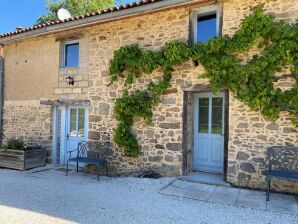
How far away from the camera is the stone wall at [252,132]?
5262mm

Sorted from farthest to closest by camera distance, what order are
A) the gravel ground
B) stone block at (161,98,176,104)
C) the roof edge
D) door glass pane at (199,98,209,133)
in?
door glass pane at (199,98,209,133) < stone block at (161,98,176,104) < the roof edge < the gravel ground

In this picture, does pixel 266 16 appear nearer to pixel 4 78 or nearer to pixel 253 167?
pixel 253 167

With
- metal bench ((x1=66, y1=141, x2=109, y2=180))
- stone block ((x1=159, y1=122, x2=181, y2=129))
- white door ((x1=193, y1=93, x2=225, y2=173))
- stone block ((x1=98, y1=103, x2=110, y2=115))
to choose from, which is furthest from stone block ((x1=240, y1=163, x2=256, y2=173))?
stone block ((x1=98, y1=103, x2=110, y2=115))

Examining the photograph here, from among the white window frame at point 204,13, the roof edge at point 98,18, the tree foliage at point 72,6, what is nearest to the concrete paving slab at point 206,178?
the white window frame at point 204,13

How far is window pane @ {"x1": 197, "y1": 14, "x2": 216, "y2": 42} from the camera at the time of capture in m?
6.30

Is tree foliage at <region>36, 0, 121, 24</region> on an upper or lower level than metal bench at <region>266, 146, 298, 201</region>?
upper

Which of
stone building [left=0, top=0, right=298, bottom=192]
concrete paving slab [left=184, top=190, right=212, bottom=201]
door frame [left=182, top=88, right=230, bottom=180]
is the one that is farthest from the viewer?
door frame [left=182, top=88, right=230, bottom=180]

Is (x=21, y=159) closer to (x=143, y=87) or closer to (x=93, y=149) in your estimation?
(x=93, y=149)

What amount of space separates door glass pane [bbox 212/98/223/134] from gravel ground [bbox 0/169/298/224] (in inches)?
68.5

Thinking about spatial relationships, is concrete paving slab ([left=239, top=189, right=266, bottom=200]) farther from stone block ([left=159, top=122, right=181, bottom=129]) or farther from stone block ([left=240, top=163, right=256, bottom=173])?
stone block ([left=159, top=122, right=181, bottom=129])

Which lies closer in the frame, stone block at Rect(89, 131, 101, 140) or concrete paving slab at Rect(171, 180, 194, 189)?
concrete paving slab at Rect(171, 180, 194, 189)

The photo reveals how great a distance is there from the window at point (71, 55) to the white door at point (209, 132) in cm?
401

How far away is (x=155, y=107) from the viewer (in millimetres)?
6637

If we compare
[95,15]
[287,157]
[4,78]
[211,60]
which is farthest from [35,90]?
[287,157]
